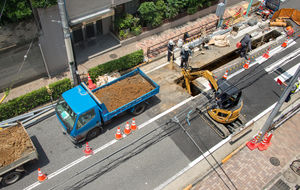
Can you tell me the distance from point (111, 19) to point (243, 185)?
16438 mm

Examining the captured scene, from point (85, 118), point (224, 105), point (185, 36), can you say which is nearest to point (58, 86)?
point (85, 118)

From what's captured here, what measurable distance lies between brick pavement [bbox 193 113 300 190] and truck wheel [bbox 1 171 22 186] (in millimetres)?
8926

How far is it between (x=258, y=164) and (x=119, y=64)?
11321mm

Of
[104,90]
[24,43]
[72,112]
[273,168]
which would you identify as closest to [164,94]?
[104,90]

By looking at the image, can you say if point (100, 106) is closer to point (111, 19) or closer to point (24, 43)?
point (24, 43)

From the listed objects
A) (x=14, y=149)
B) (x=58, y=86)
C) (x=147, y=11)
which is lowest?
(x=58, y=86)

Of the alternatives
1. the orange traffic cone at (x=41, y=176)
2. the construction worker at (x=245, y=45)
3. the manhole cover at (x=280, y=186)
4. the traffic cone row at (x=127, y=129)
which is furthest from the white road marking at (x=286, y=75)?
the orange traffic cone at (x=41, y=176)

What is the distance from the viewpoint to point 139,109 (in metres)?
17.2

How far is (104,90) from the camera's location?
17047 mm

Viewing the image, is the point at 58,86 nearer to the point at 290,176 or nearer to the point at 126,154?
the point at 126,154

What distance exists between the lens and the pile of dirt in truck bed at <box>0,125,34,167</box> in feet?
44.2

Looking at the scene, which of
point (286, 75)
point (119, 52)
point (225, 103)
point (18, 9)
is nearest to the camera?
point (18, 9)

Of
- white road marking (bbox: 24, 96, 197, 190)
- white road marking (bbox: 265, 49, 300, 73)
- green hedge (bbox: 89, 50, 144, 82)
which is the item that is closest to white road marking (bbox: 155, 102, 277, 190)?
white road marking (bbox: 24, 96, 197, 190)

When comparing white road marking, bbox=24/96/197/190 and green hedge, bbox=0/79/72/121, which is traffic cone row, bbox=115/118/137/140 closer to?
white road marking, bbox=24/96/197/190
